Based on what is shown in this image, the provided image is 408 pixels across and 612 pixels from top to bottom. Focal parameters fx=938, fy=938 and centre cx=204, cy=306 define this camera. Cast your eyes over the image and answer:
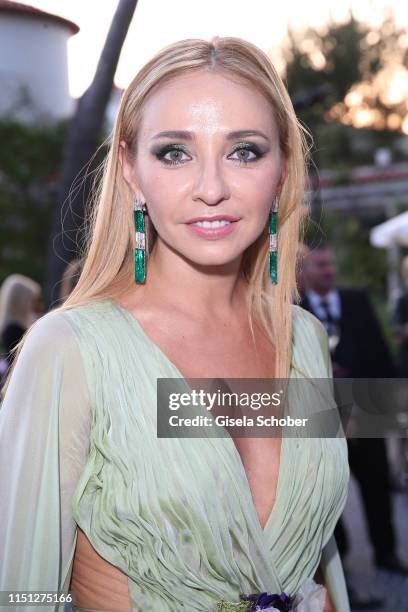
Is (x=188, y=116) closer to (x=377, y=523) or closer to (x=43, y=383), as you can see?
(x=43, y=383)

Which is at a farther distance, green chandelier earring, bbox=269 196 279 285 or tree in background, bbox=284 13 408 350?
tree in background, bbox=284 13 408 350

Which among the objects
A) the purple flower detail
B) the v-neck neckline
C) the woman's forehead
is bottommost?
the purple flower detail

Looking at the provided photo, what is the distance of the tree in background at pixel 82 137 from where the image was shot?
297 cm

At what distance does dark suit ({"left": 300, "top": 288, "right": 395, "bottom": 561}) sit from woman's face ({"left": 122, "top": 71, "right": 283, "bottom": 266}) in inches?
130

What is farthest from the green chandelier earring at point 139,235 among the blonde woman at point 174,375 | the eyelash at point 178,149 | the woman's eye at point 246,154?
the woman's eye at point 246,154

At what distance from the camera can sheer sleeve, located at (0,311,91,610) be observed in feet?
5.83

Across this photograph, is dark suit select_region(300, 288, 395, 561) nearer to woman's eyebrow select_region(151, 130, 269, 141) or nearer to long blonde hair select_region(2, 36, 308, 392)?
long blonde hair select_region(2, 36, 308, 392)

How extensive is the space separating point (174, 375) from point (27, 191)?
13.5 metres

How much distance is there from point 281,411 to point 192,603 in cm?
52

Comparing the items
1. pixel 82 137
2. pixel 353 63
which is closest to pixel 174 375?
pixel 82 137

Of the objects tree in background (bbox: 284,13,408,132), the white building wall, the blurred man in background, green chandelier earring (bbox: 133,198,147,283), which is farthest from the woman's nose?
tree in background (bbox: 284,13,408,132)

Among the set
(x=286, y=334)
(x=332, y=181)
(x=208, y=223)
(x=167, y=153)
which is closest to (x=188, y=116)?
(x=167, y=153)

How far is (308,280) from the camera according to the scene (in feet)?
18.1

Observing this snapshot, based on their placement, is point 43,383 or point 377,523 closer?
point 43,383
